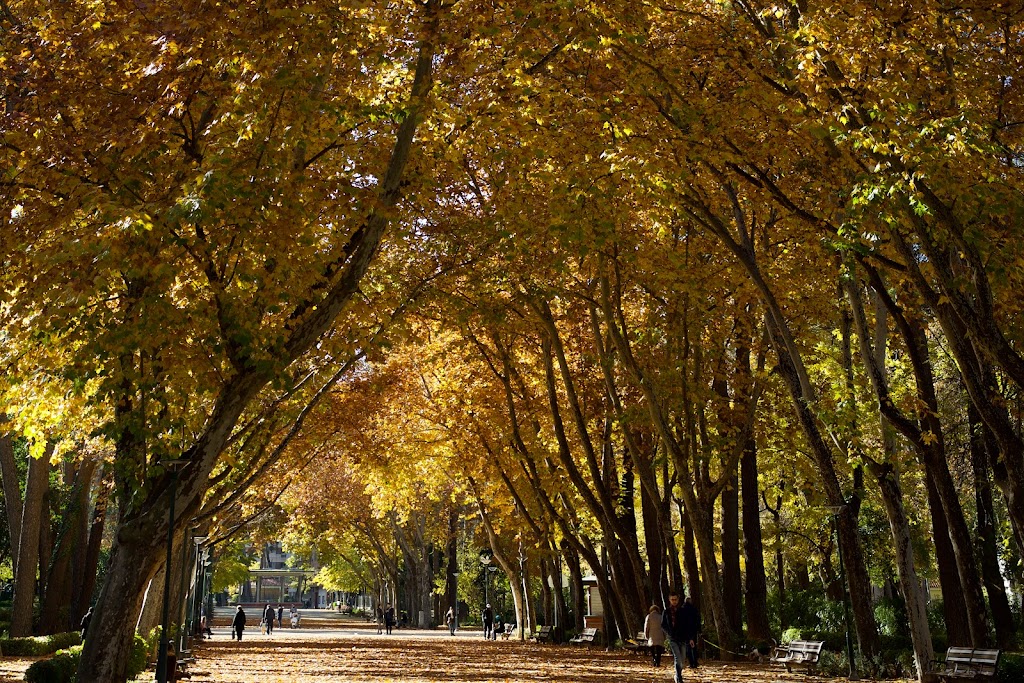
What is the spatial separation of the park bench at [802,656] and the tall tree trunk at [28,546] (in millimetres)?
17752

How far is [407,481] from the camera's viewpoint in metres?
29.5

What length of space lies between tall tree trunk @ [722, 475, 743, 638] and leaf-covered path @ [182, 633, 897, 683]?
1.97 metres

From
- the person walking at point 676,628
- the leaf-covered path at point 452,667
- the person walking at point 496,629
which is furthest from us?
the person walking at point 496,629

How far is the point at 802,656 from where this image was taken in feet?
59.4

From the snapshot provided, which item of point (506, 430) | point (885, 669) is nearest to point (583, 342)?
point (506, 430)

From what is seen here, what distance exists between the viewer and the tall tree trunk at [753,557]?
72.5ft

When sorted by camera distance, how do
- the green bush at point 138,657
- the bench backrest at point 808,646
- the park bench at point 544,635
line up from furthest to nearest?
1. the park bench at point 544,635
2. the bench backrest at point 808,646
3. the green bush at point 138,657

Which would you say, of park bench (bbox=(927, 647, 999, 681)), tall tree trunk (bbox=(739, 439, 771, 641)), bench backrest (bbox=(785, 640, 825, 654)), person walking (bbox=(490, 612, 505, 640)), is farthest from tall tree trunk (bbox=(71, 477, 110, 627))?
park bench (bbox=(927, 647, 999, 681))

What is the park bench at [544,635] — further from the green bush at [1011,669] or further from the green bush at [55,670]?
the green bush at [1011,669]

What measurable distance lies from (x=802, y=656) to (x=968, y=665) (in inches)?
170

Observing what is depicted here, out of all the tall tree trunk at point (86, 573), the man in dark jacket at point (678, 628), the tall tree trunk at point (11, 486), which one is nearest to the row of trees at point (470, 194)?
the man in dark jacket at point (678, 628)

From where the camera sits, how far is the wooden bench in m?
21.7

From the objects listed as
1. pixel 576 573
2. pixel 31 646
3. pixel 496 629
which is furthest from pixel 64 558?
pixel 496 629

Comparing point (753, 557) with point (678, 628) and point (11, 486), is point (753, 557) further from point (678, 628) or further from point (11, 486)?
point (11, 486)
